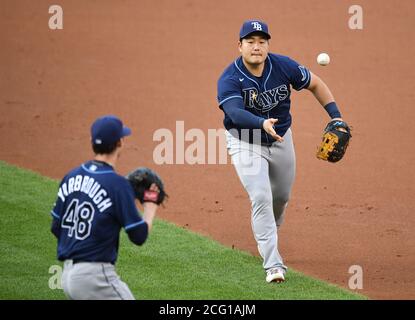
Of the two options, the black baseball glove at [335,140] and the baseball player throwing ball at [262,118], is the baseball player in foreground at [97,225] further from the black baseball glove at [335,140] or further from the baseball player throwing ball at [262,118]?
the black baseball glove at [335,140]

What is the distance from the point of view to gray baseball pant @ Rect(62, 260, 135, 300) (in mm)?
5035

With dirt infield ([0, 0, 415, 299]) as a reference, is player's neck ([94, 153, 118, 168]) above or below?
below

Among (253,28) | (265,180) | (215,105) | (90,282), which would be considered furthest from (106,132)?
(215,105)

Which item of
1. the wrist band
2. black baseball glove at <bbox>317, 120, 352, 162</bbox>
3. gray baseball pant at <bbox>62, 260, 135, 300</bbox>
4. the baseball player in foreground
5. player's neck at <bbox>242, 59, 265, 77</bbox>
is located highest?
player's neck at <bbox>242, 59, 265, 77</bbox>

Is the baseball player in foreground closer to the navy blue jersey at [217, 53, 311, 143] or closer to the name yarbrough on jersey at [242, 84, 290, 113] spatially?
the navy blue jersey at [217, 53, 311, 143]

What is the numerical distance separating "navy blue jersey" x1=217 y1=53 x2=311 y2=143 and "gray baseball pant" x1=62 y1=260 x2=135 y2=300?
2.20 metres

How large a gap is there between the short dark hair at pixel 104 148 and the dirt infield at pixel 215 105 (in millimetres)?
2819

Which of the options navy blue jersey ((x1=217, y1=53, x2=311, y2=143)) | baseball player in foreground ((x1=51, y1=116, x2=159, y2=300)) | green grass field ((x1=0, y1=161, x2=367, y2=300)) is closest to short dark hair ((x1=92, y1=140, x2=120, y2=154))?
baseball player in foreground ((x1=51, y1=116, x2=159, y2=300))

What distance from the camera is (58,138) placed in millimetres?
11172

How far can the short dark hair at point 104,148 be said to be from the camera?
5.16m

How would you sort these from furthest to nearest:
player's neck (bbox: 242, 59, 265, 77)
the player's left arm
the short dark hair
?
the player's left arm < player's neck (bbox: 242, 59, 265, 77) < the short dark hair

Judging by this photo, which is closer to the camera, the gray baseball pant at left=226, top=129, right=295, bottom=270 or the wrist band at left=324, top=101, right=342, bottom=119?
the gray baseball pant at left=226, top=129, right=295, bottom=270

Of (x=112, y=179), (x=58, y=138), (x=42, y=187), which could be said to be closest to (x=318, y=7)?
(x=58, y=138)

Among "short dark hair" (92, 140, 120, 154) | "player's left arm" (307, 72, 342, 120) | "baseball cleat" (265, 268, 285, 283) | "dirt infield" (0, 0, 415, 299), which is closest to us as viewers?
"short dark hair" (92, 140, 120, 154)
